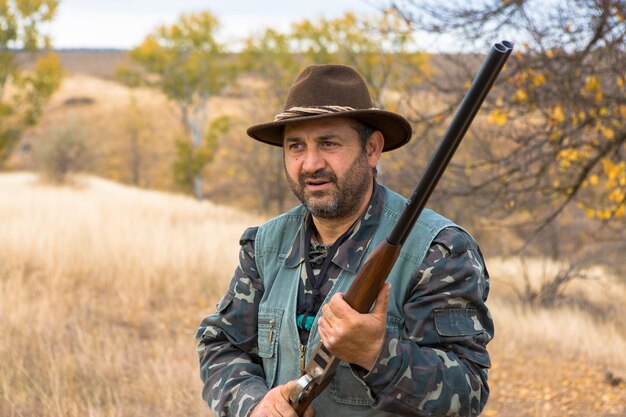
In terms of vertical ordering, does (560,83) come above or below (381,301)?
above

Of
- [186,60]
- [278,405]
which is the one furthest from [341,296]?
[186,60]

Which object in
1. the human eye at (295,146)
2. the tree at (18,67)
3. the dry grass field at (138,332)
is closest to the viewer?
the human eye at (295,146)

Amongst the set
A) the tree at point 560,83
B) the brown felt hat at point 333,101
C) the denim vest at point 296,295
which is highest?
the tree at point 560,83

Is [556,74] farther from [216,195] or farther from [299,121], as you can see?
[216,195]

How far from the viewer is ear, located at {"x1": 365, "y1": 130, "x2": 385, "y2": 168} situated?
2.37m

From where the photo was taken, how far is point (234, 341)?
2414 mm

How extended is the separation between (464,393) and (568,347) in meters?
5.46

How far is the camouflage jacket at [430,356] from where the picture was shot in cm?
188

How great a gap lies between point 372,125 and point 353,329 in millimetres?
847

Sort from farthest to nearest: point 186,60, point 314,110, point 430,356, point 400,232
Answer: point 186,60 < point 314,110 < point 430,356 < point 400,232

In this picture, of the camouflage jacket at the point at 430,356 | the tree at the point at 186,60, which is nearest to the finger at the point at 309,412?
the camouflage jacket at the point at 430,356

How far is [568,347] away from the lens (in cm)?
690

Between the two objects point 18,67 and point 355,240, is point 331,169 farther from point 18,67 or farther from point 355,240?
point 18,67

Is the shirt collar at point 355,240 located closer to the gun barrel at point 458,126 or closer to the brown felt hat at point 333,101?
the brown felt hat at point 333,101
